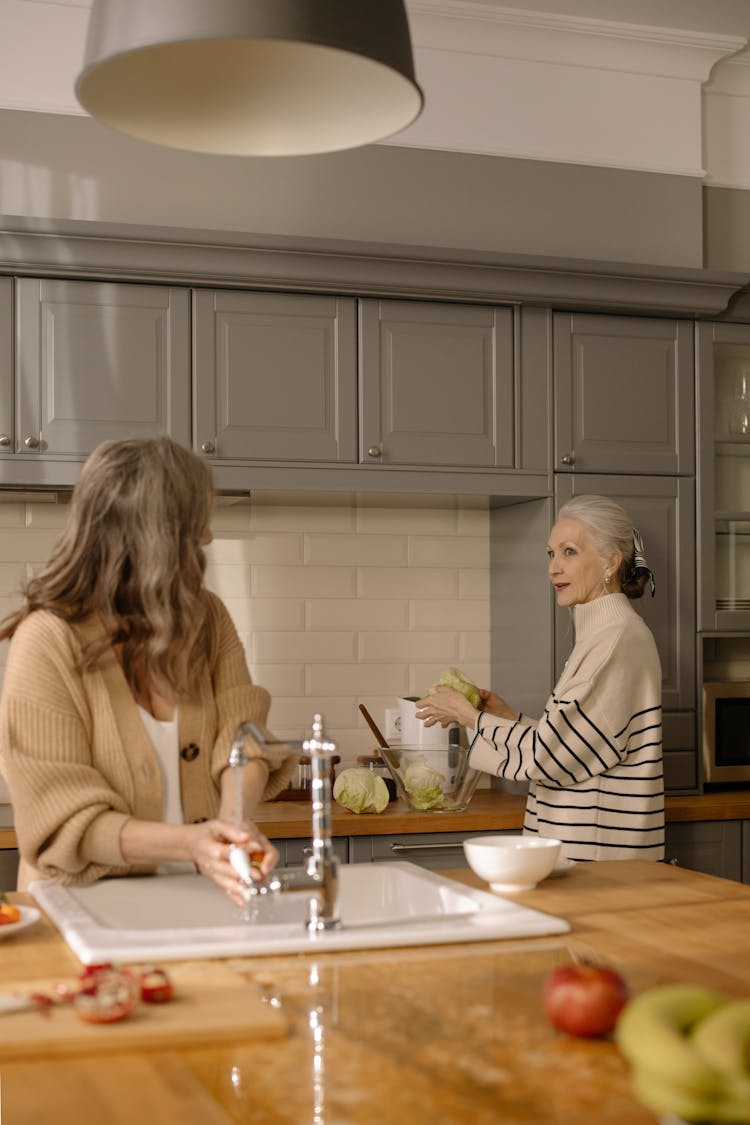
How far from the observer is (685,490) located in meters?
4.02

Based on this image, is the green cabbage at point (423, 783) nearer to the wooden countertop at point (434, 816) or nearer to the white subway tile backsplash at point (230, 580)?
the wooden countertop at point (434, 816)

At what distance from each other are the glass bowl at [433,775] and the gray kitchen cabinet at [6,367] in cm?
127

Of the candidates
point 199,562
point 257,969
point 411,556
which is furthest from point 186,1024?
point 411,556

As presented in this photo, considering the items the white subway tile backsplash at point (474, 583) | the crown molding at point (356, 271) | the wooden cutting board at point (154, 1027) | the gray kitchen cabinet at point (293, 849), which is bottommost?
the gray kitchen cabinet at point (293, 849)

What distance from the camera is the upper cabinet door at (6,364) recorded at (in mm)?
3430

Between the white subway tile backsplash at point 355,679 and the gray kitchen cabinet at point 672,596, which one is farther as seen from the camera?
the white subway tile backsplash at point 355,679

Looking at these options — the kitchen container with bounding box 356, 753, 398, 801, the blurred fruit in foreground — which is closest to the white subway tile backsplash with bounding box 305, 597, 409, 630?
the kitchen container with bounding box 356, 753, 398, 801

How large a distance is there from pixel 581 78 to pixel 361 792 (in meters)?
2.36

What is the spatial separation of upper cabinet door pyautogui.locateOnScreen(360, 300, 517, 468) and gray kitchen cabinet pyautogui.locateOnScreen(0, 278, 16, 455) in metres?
0.94

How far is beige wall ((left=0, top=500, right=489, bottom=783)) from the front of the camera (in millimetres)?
4039

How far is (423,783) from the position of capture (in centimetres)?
349

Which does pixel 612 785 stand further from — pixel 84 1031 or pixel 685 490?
pixel 84 1031

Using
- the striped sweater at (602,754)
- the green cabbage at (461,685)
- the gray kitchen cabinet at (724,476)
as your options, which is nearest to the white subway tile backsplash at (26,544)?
the green cabbage at (461,685)

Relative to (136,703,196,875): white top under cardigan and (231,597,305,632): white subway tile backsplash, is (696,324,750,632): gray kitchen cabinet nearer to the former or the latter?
(231,597,305,632): white subway tile backsplash
